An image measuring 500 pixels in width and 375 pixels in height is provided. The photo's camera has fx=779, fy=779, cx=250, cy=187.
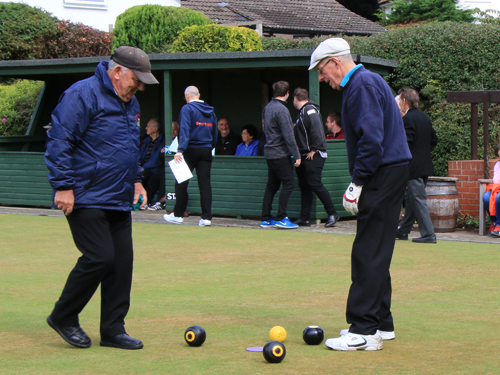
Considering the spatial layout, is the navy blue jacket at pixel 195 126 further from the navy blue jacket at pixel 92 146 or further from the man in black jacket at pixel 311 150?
the navy blue jacket at pixel 92 146

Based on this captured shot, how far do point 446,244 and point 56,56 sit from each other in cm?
1737

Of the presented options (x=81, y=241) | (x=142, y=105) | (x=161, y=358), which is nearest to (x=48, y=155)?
(x=81, y=241)

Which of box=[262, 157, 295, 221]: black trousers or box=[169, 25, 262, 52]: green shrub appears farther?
box=[169, 25, 262, 52]: green shrub

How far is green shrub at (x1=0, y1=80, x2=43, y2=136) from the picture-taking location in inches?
676

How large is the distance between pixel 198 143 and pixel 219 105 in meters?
4.72

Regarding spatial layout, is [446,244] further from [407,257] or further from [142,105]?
[142,105]

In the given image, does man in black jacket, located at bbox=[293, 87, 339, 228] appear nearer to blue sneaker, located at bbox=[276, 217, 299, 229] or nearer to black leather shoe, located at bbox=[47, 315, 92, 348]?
blue sneaker, located at bbox=[276, 217, 299, 229]

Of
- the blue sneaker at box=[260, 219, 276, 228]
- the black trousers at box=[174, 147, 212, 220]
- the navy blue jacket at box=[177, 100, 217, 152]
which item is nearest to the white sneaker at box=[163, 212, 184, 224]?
the black trousers at box=[174, 147, 212, 220]

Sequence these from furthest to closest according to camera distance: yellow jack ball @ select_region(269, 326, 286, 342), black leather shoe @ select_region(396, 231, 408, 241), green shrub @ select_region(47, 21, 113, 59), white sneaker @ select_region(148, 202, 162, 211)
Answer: green shrub @ select_region(47, 21, 113, 59) → white sneaker @ select_region(148, 202, 162, 211) → black leather shoe @ select_region(396, 231, 408, 241) → yellow jack ball @ select_region(269, 326, 286, 342)

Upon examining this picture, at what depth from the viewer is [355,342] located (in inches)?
188

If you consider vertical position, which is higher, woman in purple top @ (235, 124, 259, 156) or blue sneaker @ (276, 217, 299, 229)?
woman in purple top @ (235, 124, 259, 156)

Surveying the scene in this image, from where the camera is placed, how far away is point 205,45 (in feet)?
50.1

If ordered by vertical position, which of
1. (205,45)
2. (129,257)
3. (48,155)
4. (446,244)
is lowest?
(446,244)

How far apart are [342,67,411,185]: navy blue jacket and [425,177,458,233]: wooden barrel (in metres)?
5.69
